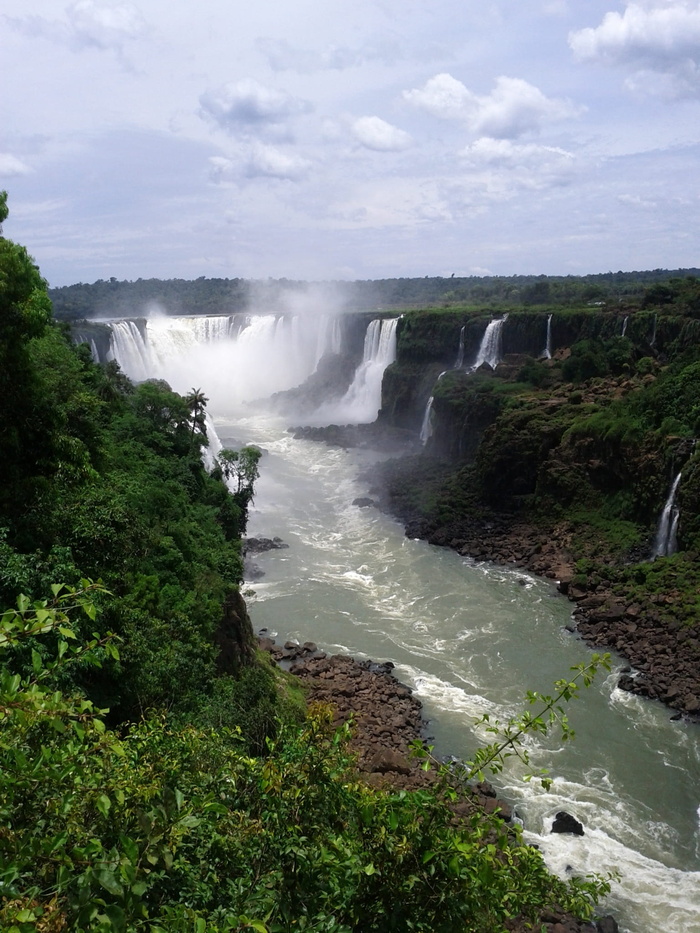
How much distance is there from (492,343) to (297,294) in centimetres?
3789

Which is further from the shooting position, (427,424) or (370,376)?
(370,376)

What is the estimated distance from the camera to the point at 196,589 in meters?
12.8

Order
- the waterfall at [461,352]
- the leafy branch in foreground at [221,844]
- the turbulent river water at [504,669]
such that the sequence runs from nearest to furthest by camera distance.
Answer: the leafy branch in foreground at [221,844] < the turbulent river water at [504,669] < the waterfall at [461,352]

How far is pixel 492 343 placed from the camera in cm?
4062

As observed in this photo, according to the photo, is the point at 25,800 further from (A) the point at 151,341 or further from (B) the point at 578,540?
(A) the point at 151,341

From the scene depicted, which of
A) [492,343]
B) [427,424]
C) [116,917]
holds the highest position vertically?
[492,343]

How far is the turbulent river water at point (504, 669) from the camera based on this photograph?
11.3m

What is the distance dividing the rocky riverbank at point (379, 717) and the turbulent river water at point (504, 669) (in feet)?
1.33

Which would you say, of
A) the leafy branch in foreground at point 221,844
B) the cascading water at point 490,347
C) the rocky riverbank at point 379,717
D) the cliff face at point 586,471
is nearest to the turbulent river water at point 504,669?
the rocky riverbank at point 379,717

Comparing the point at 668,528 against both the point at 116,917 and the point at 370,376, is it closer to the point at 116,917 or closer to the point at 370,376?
the point at 116,917

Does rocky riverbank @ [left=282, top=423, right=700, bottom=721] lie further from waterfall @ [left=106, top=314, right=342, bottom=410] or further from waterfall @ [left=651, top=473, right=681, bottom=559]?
Result: waterfall @ [left=106, top=314, right=342, bottom=410]

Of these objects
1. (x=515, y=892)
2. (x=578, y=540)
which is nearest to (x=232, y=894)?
(x=515, y=892)

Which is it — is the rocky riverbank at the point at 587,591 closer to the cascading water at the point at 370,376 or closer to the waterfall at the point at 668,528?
the waterfall at the point at 668,528

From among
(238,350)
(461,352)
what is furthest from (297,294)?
(461,352)
